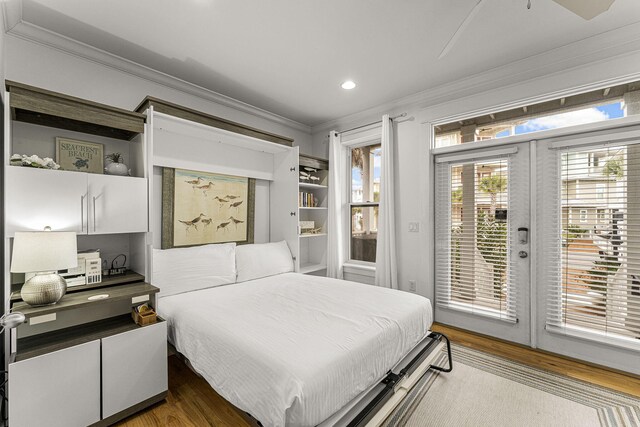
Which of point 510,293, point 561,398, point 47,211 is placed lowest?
point 561,398

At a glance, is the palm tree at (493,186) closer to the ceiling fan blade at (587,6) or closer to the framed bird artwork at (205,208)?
the ceiling fan blade at (587,6)

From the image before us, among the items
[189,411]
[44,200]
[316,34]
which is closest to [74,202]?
[44,200]

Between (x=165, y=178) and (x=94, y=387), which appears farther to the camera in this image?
(x=165, y=178)

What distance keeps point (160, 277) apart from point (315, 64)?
240 cm

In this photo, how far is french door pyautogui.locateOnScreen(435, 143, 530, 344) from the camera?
2.85 meters

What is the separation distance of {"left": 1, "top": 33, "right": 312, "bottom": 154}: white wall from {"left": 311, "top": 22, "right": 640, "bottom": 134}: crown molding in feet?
8.79

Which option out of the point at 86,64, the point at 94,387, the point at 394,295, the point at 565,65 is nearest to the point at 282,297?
the point at 394,295

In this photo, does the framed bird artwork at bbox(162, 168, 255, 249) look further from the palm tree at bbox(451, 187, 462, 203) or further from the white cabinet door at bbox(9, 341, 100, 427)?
the palm tree at bbox(451, 187, 462, 203)

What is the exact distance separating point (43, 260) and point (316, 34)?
93.5 inches

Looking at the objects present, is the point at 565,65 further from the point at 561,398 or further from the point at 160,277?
the point at 160,277

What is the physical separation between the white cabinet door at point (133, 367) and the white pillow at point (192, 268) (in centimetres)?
58

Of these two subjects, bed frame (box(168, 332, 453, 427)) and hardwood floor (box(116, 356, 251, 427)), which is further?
hardwood floor (box(116, 356, 251, 427))

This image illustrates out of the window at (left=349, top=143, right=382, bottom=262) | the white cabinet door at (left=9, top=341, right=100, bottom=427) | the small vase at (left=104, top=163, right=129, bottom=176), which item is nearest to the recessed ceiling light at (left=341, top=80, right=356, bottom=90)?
the window at (left=349, top=143, right=382, bottom=262)

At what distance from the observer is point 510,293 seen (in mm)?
2900
